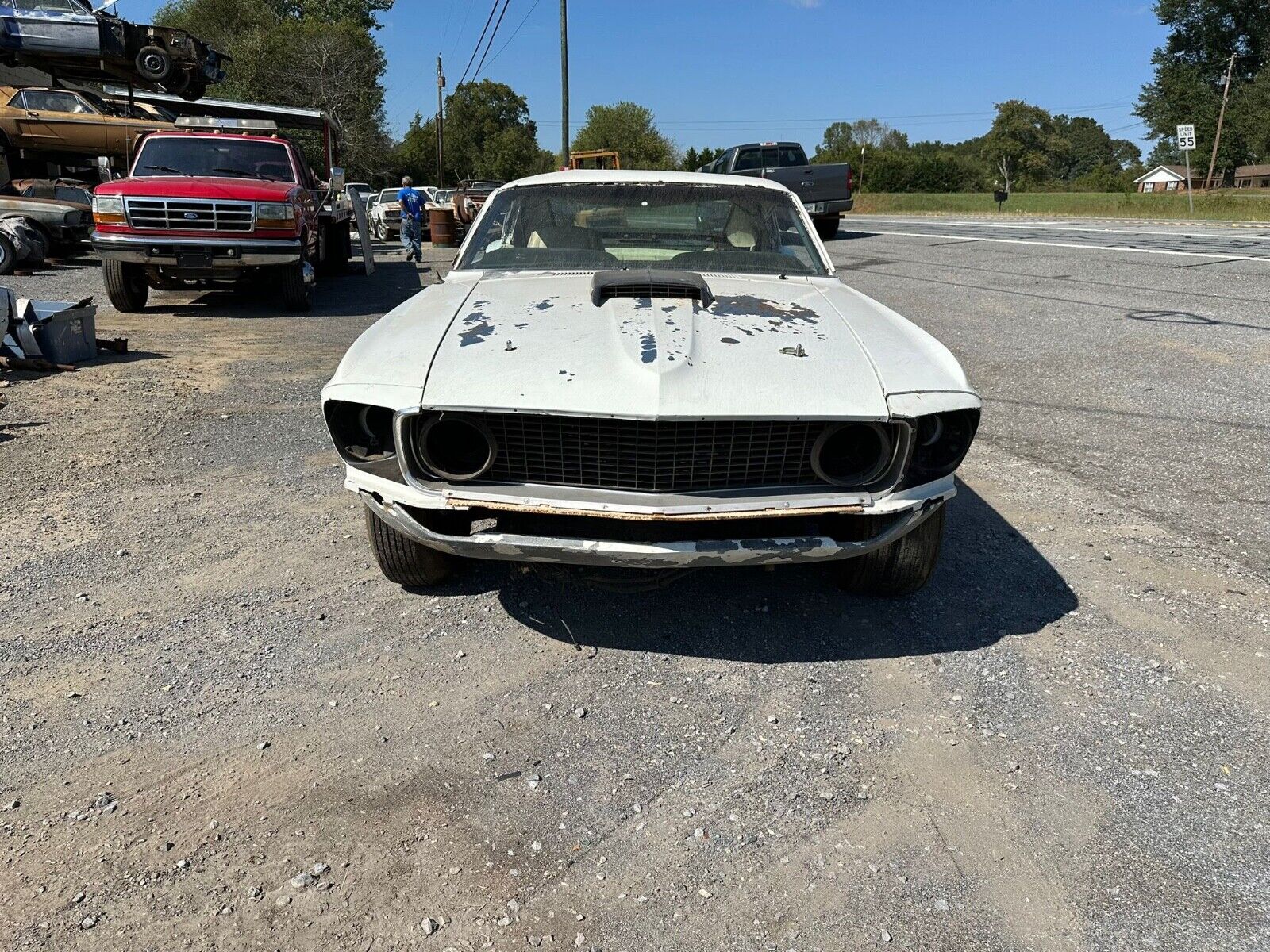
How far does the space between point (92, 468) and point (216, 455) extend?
62 cm

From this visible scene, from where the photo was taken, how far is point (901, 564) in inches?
129

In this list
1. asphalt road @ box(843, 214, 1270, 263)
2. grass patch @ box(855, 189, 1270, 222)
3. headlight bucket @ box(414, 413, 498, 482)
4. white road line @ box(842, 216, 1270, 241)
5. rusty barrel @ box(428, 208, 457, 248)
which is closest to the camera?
headlight bucket @ box(414, 413, 498, 482)

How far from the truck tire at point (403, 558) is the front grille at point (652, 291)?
1163 millimetres

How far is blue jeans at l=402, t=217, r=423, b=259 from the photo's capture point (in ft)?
59.7

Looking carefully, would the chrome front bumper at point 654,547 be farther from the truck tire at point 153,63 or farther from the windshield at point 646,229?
the truck tire at point 153,63

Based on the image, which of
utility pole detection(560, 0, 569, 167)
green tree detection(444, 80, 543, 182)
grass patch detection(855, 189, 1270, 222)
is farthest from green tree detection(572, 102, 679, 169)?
utility pole detection(560, 0, 569, 167)

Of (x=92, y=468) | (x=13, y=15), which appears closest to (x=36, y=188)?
(x=13, y=15)

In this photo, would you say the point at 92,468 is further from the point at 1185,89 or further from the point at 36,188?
the point at 1185,89

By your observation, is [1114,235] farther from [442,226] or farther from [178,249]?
[178,249]

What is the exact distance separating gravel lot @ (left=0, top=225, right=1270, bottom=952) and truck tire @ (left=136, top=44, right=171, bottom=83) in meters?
14.9

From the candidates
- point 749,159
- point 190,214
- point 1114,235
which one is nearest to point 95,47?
point 190,214

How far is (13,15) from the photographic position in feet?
51.6

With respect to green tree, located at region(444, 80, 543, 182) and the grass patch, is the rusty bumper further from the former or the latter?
green tree, located at region(444, 80, 543, 182)

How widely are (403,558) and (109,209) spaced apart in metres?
8.24
